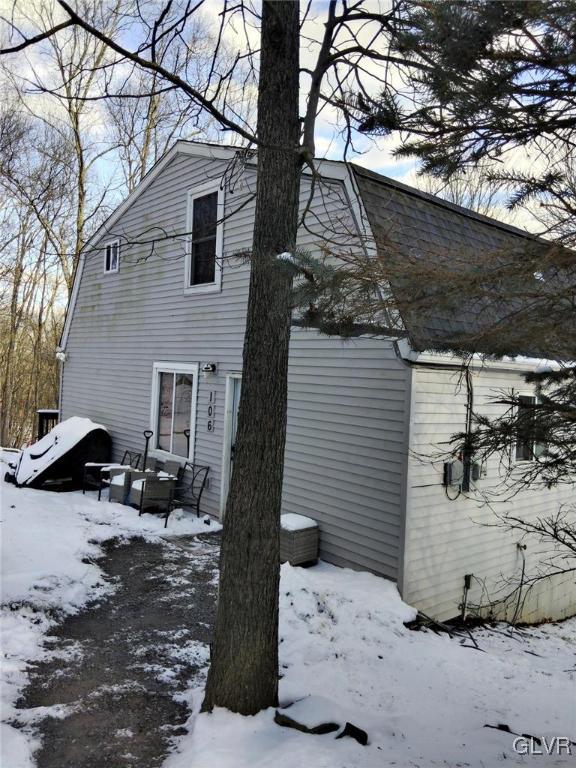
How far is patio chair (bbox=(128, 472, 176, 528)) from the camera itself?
8.18 meters

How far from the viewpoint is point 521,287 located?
288cm

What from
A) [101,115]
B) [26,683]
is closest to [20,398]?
[101,115]

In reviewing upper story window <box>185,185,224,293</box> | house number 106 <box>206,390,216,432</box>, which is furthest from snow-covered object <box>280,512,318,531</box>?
upper story window <box>185,185,224,293</box>

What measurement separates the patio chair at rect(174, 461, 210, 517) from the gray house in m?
0.18

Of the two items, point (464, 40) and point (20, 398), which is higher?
point (464, 40)

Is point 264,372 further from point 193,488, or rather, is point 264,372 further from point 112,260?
point 112,260

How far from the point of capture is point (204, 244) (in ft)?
30.7

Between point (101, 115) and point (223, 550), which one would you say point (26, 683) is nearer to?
point (223, 550)

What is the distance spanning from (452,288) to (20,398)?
77.4 feet

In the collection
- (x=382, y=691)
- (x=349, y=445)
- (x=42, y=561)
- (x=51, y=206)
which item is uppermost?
(x=51, y=206)

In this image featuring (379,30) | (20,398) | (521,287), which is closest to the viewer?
(521,287)

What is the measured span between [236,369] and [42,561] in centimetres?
371

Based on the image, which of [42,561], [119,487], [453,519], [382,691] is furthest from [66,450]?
[382,691]

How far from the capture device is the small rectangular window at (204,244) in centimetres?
909
